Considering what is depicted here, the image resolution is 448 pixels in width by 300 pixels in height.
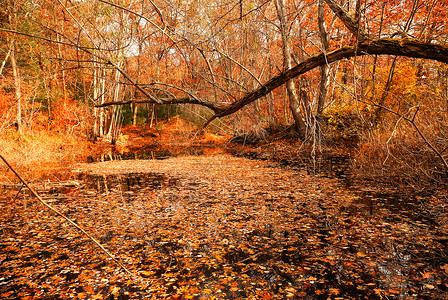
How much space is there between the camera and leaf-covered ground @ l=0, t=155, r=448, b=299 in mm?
3779

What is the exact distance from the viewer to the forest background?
12.5ft

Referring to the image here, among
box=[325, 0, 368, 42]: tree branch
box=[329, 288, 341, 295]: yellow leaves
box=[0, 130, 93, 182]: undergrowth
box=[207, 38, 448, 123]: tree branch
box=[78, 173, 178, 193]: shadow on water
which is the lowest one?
box=[329, 288, 341, 295]: yellow leaves

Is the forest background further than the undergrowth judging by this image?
No

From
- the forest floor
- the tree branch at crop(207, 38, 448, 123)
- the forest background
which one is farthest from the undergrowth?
the tree branch at crop(207, 38, 448, 123)

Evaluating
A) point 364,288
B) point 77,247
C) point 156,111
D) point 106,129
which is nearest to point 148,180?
point 77,247

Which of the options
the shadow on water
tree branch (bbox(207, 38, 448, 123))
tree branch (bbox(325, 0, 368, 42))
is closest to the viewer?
tree branch (bbox(207, 38, 448, 123))

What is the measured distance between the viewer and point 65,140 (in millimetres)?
20453

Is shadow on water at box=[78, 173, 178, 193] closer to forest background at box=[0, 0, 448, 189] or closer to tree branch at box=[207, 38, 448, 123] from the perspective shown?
forest background at box=[0, 0, 448, 189]

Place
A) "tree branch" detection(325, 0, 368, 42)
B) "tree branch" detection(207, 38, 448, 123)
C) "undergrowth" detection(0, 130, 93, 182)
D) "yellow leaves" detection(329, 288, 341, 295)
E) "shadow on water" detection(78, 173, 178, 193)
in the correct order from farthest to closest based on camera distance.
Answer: "undergrowth" detection(0, 130, 93, 182)
"shadow on water" detection(78, 173, 178, 193)
"tree branch" detection(325, 0, 368, 42)
"tree branch" detection(207, 38, 448, 123)
"yellow leaves" detection(329, 288, 341, 295)

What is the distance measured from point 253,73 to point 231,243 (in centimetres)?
1509

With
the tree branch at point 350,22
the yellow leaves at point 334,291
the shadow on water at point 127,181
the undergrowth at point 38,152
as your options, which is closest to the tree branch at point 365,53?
the tree branch at point 350,22

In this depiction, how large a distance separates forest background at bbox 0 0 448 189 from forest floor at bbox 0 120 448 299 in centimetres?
145

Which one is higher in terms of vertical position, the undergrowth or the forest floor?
the undergrowth

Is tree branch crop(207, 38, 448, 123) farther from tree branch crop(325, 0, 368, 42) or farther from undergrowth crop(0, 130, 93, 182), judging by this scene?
undergrowth crop(0, 130, 93, 182)
